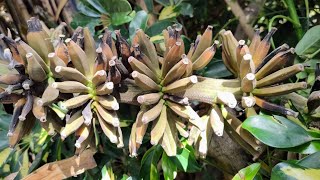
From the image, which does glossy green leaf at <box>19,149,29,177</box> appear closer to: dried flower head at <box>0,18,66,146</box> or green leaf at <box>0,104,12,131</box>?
green leaf at <box>0,104,12,131</box>

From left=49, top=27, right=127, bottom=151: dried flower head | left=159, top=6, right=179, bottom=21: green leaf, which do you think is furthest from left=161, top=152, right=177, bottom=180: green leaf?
left=159, top=6, right=179, bottom=21: green leaf

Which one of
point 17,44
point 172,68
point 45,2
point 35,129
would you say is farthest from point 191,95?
point 45,2

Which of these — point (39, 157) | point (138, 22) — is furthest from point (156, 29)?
point (39, 157)

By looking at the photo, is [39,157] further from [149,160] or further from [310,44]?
[310,44]

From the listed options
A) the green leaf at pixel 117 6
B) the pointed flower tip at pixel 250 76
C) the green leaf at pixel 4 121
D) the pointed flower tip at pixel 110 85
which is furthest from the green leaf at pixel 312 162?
the green leaf at pixel 4 121

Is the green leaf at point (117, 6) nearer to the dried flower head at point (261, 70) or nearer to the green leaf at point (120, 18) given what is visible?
the green leaf at point (120, 18)

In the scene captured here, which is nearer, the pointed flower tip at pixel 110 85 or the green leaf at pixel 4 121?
the pointed flower tip at pixel 110 85

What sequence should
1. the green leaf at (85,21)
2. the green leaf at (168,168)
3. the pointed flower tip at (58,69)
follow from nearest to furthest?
1. the pointed flower tip at (58,69)
2. the green leaf at (168,168)
3. the green leaf at (85,21)
